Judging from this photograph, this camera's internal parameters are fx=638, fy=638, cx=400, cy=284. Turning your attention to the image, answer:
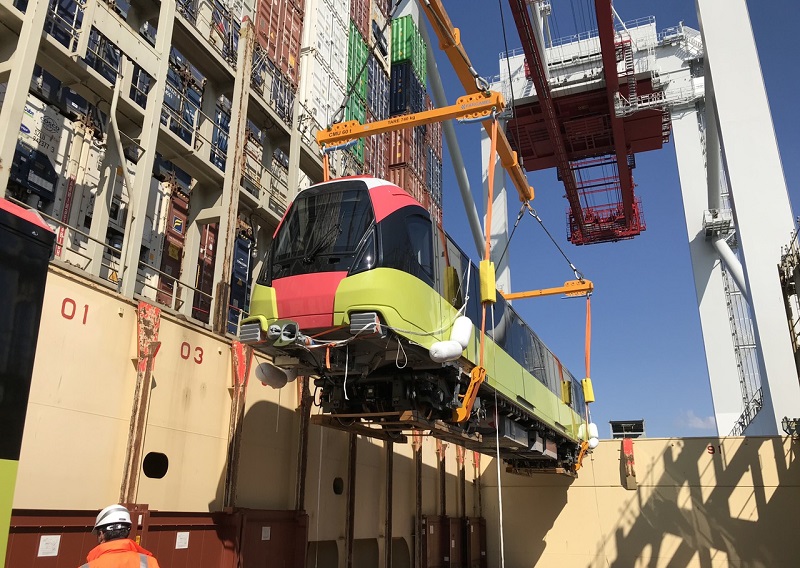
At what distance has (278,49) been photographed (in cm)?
1725

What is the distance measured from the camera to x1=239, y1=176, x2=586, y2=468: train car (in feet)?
A: 22.6

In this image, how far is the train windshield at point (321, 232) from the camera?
23.4ft

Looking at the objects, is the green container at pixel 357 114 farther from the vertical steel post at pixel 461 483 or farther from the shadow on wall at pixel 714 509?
the shadow on wall at pixel 714 509

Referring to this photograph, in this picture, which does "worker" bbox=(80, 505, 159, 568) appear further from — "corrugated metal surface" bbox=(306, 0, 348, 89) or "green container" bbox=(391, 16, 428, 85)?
"green container" bbox=(391, 16, 428, 85)

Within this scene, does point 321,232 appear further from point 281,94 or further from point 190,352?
point 281,94

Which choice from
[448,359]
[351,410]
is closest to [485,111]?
[448,359]

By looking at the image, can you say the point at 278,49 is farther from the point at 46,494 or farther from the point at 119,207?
the point at 46,494

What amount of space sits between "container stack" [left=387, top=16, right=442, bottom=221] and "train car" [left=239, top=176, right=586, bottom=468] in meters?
15.4

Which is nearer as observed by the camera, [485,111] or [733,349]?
[485,111]

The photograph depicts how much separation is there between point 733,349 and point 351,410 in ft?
64.2

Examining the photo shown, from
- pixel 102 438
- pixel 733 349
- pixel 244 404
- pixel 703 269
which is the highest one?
pixel 703 269

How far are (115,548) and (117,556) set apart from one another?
6 cm

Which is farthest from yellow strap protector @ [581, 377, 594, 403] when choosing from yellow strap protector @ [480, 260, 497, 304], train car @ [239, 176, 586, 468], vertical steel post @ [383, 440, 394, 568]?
yellow strap protector @ [480, 260, 497, 304]

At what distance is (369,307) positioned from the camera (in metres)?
6.69
